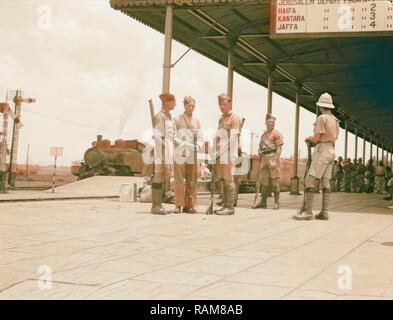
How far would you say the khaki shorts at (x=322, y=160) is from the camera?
801cm

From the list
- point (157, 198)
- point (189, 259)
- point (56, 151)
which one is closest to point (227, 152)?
Answer: point (157, 198)

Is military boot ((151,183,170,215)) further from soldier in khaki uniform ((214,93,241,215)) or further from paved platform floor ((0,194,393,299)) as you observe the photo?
soldier in khaki uniform ((214,93,241,215))

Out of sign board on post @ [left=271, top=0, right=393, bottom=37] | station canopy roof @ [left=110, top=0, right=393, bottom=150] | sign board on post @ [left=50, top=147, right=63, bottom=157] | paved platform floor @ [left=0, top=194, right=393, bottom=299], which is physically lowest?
paved platform floor @ [left=0, top=194, right=393, bottom=299]

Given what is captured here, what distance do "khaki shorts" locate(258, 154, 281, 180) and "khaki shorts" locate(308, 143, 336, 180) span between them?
2.04 m

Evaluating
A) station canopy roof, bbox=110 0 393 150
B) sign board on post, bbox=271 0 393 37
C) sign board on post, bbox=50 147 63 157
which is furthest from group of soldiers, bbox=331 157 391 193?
sign board on post, bbox=271 0 393 37

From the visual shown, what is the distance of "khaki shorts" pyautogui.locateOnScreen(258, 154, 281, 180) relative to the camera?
10.1 metres

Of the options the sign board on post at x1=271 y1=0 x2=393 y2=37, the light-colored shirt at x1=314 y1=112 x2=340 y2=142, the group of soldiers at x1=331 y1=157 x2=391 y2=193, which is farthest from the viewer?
the group of soldiers at x1=331 y1=157 x2=391 y2=193

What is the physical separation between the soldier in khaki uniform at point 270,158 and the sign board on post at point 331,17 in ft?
7.05

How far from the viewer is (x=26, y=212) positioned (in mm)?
8039

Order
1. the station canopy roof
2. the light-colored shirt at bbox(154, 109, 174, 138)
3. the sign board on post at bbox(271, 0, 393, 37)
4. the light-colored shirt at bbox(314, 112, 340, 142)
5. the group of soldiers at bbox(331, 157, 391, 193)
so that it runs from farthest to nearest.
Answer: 1. the group of soldiers at bbox(331, 157, 391, 193)
2. the station canopy roof
3. the sign board on post at bbox(271, 0, 393, 37)
4. the light-colored shirt at bbox(154, 109, 174, 138)
5. the light-colored shirt at bbox(314, 112, 340, 142)

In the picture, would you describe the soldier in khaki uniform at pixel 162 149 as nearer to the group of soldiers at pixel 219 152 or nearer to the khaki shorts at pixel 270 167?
the group of soldiers at pixel 219 152
